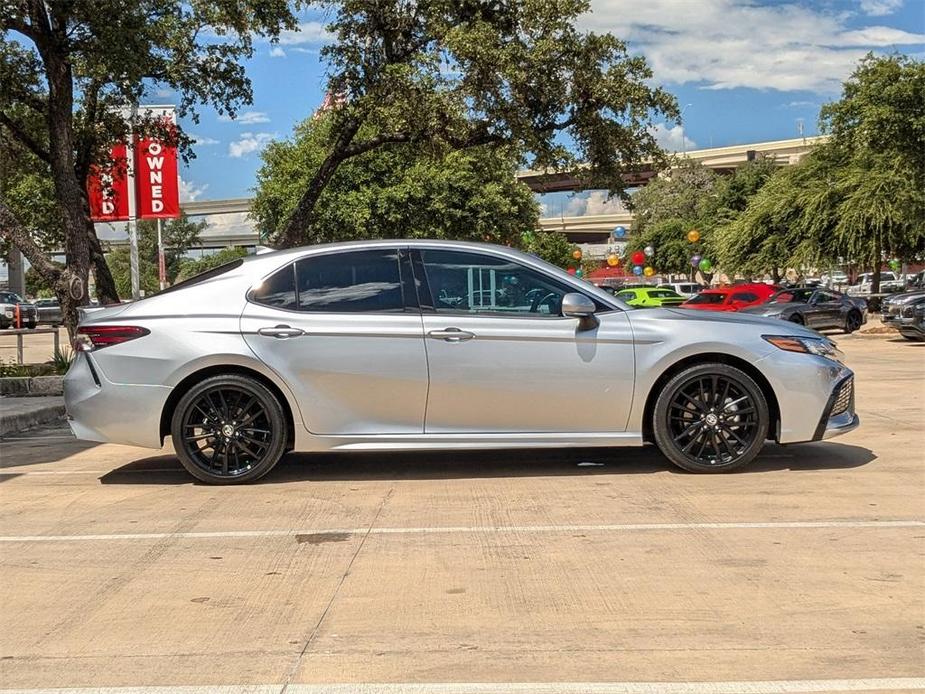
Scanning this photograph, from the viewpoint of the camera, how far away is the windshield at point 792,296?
28438 mm

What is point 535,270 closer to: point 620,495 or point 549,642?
point 620,495

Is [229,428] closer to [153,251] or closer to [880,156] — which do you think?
[880,156]

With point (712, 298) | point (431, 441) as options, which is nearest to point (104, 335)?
point (431, 441)

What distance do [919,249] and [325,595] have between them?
103ft

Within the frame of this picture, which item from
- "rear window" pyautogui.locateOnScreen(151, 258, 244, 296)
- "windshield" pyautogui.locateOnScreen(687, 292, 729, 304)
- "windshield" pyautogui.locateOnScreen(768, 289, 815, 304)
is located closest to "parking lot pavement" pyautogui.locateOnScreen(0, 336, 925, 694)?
"rear window" pyautogui.locateOnScreen(151, 258, 244, 296)

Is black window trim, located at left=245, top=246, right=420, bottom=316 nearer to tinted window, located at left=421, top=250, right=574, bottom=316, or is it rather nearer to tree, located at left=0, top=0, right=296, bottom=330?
tinted window, located at left=421, top=250, right=574, bottom=316

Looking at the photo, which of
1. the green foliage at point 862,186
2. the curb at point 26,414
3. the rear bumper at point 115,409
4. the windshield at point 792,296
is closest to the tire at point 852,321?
the windshield at point 792,296

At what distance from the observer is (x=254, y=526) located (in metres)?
6.03

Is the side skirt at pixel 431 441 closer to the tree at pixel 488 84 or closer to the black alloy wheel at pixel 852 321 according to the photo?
the tree at pixel 488 84

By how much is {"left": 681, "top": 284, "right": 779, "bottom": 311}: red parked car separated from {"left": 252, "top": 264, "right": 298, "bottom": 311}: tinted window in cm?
2266

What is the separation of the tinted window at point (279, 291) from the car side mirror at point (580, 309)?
6.34 feet

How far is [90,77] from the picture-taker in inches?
607

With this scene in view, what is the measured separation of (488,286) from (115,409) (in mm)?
2781

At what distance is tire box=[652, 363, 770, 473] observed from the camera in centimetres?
706
